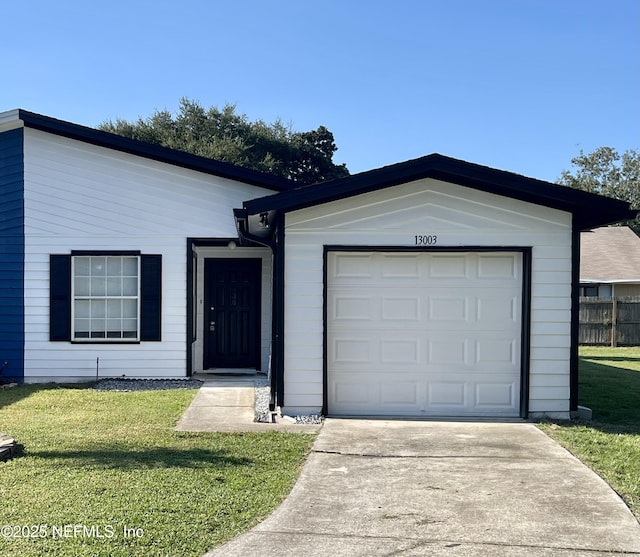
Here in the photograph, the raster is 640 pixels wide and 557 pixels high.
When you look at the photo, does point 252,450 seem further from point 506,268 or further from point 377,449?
point 506,268

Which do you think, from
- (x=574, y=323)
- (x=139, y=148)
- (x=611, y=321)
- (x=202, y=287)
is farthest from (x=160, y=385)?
(x=611, y=321)

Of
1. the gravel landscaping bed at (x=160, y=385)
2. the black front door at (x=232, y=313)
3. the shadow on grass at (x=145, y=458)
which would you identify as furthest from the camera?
the black front door at (x=232, y=313)

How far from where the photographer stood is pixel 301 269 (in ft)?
29.1

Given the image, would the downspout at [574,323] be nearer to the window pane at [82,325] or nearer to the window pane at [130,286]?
the window pane at [130,286]

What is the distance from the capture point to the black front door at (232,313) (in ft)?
42.7

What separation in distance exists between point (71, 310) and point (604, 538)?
32.4 ft

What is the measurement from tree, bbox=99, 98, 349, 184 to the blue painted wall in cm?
2369

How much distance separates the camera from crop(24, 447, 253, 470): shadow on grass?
618cm

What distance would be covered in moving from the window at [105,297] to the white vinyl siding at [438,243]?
4.01 metres

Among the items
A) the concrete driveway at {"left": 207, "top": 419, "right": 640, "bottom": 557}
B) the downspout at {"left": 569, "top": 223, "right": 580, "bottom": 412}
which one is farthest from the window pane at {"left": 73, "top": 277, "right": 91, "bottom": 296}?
the downspout at {"left": 569, "top": 223, "right": 580, "bottom": 412}

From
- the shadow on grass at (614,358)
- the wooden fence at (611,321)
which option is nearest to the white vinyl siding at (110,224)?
the shadow on grass at (614,358)

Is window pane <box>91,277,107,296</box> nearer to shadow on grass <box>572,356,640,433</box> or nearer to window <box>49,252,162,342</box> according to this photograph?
window <box>49,252,162,342</box>

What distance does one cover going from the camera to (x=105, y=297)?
11.8 meters

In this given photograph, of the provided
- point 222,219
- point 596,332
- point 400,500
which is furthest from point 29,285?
point 596,332
